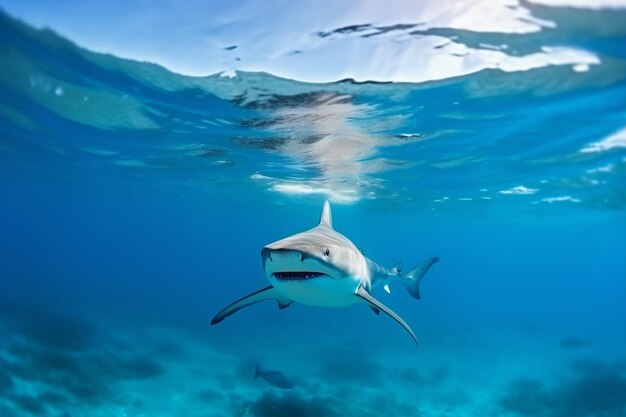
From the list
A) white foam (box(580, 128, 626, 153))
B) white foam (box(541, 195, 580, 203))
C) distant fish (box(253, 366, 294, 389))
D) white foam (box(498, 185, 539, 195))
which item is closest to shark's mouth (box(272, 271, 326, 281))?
distant fish (box(253, 366, 294, 389))

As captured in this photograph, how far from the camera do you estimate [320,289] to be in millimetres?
5891

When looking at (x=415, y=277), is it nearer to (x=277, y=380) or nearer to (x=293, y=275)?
(x=277, y=380)

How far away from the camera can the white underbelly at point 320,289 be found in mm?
5621

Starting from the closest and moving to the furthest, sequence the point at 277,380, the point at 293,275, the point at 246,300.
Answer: the point at 293,275, the point at 246,300, the point at 277,380

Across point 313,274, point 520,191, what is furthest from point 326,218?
point 520,191

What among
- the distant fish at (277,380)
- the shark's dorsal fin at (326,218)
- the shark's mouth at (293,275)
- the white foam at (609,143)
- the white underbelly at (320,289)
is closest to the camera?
the shark's mouth at (293,275)

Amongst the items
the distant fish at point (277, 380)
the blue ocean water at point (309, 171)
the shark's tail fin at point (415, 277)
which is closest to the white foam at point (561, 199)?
the blue ocean water at point (309, 171)

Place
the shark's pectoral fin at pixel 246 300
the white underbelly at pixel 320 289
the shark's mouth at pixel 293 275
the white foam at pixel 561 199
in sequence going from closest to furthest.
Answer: the shark's mouth at pixel 293 275
the white underbelly at pixel 320 289
the shark's pectoral fin at pixel 246 300
the white foam at pixel 561 199

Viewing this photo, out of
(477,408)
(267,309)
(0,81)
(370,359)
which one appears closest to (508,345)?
(370,359)

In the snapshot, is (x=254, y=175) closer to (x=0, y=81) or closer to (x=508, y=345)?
(x=0, y=81)

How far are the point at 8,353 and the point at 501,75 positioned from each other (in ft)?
63.7

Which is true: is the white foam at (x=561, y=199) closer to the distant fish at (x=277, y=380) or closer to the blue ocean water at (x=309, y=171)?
the blue ocean water at (x=309, y=171)

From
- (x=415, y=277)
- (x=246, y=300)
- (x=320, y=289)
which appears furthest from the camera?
(x=415, y=277)

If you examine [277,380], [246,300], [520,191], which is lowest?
[246,300]
